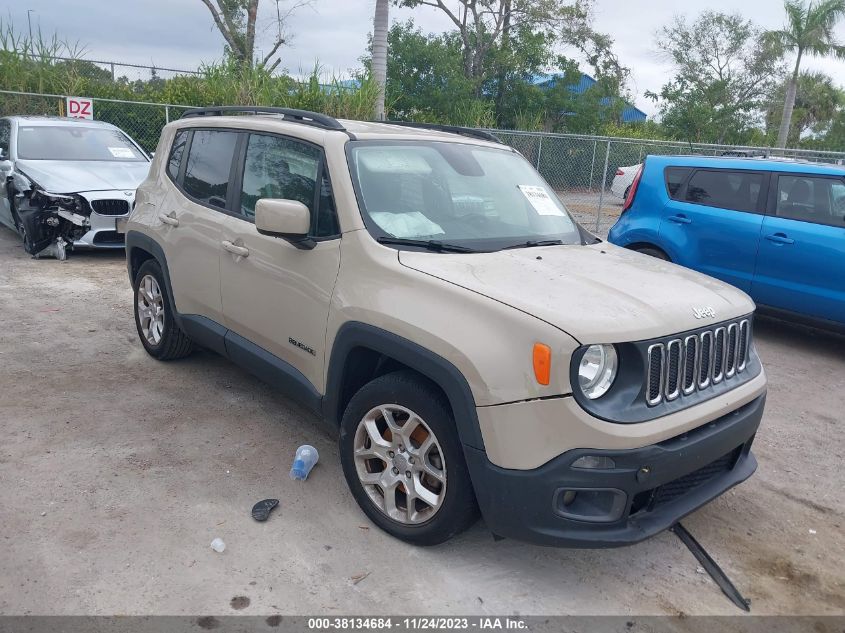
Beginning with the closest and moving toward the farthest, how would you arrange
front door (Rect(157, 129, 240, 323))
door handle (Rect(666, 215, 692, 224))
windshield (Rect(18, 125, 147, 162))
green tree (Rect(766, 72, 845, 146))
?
front door (Rect(157, 129, 240, 323)), door handle (Rect(666, 215, 692, 224)), windshield (Rect(18, 125, 147, 162)), green tree (Rect(766, 72, 845, 146))

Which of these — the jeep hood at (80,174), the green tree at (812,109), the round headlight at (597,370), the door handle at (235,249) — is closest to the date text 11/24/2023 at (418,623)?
the round headlight at (597,370)

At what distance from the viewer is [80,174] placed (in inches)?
352

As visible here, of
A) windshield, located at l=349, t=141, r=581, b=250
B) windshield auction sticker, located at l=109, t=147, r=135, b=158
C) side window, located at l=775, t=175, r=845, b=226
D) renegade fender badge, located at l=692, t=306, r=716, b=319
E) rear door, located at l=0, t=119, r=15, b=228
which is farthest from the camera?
windshield auction sticker, located at l=109, t=147, r=135, b=158

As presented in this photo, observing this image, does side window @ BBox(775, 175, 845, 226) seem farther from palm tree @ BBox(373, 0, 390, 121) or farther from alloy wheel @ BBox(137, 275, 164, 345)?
palm tree @ BBox(373, 0, 390, 121)

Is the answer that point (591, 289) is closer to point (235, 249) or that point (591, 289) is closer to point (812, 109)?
point (235, 249)

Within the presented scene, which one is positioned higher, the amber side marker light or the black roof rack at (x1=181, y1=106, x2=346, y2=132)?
the black roof rack at (x1=181, y1=106, x2=346, y2=132)

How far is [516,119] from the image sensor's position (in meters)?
24.2

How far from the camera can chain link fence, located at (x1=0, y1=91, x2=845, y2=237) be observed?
12930 mm

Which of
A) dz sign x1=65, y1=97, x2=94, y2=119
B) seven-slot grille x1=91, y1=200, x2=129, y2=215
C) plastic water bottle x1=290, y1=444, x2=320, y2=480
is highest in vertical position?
dz sign x1=65, y1=97, x2=94, y2=119

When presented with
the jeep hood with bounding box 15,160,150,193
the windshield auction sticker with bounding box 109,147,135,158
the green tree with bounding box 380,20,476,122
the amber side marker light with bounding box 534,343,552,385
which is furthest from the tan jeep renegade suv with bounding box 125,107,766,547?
the green tree with bounding box 380,20,476,122

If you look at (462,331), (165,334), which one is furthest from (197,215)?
(462,331)

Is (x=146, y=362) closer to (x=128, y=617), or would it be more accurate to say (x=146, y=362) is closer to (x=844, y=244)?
(x=128, y=617)

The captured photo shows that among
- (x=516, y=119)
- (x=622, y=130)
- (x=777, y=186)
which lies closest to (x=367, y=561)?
(x=777, y=186)

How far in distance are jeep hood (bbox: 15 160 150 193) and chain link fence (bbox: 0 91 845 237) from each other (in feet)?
10.7
